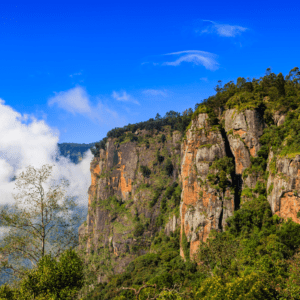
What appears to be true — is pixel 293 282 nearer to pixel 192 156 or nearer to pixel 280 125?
pixel 280 125

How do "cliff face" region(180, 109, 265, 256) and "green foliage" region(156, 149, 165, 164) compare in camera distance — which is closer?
"cliff face" region(180, 109, 265, 256)

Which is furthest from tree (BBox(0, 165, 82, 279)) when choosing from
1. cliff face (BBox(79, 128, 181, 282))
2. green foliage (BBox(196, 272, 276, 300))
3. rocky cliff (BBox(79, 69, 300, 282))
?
cliff face (BBox(79, 128, 181, 282))

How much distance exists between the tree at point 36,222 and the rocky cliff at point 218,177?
6.39ft

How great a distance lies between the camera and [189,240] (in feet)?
155

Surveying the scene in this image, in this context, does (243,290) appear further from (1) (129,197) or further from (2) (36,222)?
(1) (129,197)

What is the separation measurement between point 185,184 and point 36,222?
36628 mm

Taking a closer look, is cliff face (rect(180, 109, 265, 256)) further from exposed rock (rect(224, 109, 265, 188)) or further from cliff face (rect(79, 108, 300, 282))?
cliff face (rect(79, 108, 300, 282))

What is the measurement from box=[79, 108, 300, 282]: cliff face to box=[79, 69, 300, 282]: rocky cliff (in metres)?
0.18

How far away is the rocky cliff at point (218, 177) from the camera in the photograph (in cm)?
3450

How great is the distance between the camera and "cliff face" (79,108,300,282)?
40.2 meters

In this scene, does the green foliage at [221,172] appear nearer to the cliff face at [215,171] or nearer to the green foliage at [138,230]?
the cliff face at [215,171]

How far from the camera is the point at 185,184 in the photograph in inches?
1964

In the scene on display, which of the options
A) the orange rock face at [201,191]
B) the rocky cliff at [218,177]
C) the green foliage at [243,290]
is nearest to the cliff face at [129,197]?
the rocky cliff at [218,177]

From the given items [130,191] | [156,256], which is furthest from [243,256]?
[130,191]
